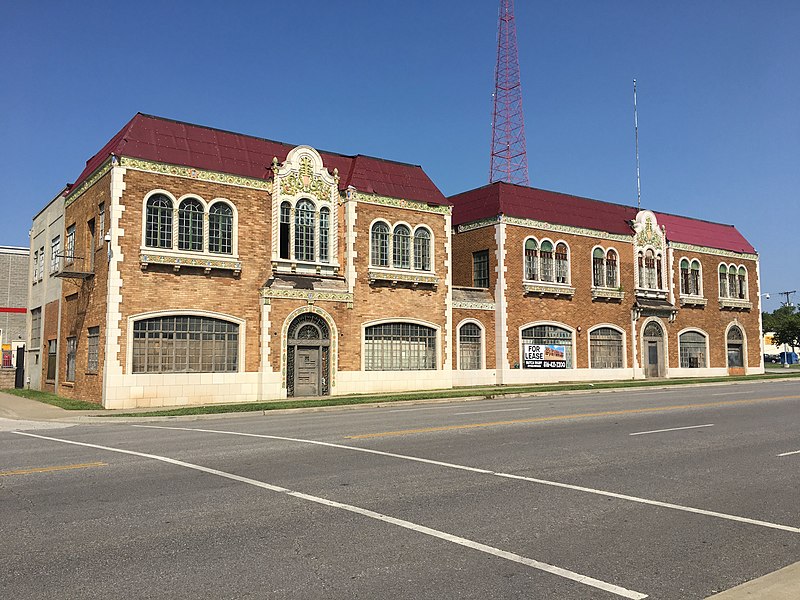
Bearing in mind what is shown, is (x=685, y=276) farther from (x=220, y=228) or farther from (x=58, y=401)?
(x=58, y=401)

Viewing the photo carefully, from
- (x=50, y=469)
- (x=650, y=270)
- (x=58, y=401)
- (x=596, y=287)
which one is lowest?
(x=50, y=469)

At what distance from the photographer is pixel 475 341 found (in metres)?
36.4

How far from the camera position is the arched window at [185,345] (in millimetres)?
26266

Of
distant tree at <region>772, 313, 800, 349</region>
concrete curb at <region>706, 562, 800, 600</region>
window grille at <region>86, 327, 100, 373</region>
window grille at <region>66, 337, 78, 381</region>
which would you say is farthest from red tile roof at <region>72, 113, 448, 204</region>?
distant tree at <region>772, 313, 800, 349</region>

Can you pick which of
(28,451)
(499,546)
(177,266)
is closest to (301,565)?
(499,546)

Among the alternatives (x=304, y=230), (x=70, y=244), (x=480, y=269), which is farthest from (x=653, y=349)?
(x=70, y=244)

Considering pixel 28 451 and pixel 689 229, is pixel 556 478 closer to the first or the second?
pixel 28 451

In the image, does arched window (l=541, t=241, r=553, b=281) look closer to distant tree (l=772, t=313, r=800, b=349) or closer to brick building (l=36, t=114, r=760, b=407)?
brick building (l=36, t=114, r=760, b=407)

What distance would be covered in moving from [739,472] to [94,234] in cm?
2542

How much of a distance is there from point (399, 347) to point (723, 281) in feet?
88.1

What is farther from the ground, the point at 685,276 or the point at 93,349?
the point at 685,276

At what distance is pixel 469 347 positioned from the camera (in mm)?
36188

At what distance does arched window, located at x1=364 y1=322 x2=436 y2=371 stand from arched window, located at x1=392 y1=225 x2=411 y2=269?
273cm

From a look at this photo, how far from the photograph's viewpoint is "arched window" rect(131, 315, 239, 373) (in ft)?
86.2
